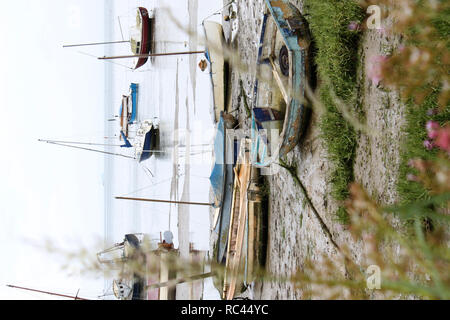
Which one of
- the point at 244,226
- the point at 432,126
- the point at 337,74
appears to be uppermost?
the point at 337,74

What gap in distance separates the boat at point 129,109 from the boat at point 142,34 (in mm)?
549

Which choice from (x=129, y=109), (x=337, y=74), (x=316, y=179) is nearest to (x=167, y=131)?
(x=129, y=109)

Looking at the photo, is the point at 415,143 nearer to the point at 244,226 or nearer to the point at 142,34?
the point at 244,226

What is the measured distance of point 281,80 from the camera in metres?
2.30

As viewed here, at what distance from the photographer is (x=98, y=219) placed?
17.0 ft

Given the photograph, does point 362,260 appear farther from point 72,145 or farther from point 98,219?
point 72,145

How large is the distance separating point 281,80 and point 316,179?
0.64m

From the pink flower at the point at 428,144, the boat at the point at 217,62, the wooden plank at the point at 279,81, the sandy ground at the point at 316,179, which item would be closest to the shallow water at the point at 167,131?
the boat at the point at 217,62

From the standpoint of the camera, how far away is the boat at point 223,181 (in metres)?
3.37

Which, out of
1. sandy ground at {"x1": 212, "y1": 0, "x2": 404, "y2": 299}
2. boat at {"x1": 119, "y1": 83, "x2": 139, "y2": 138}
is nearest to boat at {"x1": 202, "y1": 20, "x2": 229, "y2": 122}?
sandy ground at {"x1": 212, "y1": 0, "x2": 404, "y2": 299}

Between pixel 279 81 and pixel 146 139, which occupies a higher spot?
pixel 279 81

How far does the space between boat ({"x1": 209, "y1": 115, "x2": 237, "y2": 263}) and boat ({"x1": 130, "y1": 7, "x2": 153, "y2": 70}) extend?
115 inches
